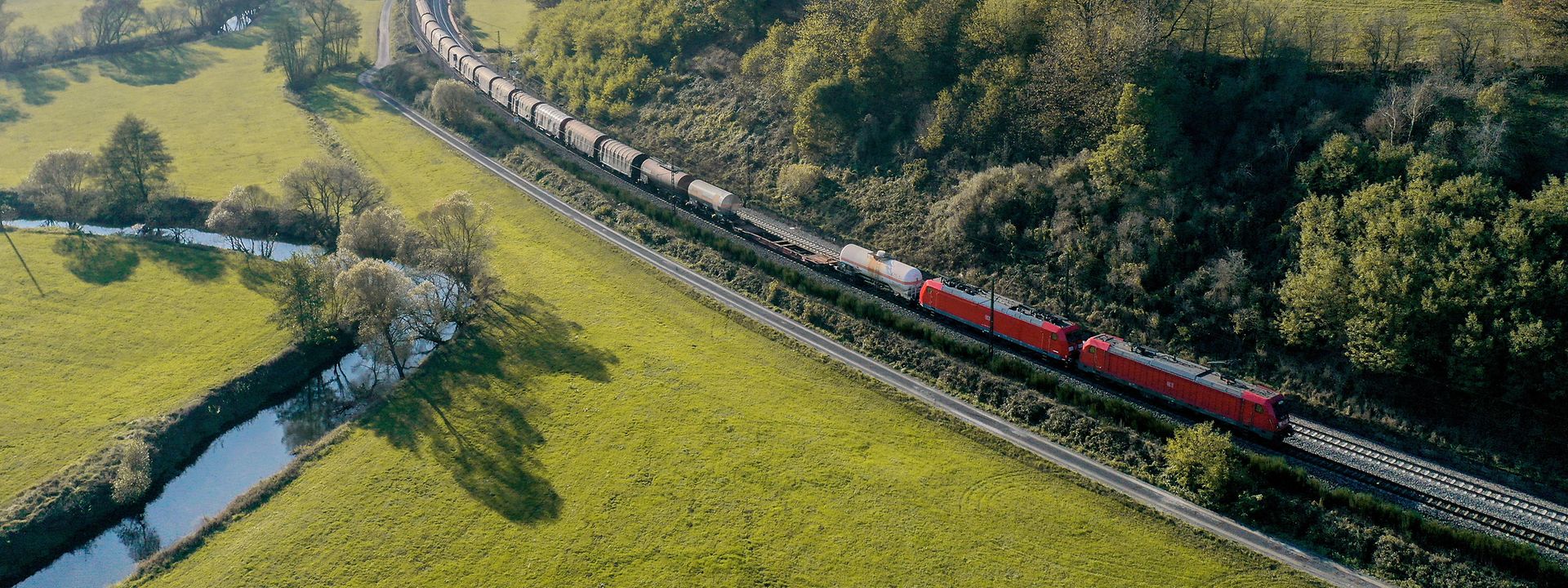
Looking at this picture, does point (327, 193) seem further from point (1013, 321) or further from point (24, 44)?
point (24, 44)

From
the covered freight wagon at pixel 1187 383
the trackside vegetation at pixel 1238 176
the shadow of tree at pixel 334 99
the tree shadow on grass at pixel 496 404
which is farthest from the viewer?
the shadow of tree at pixel 334 99


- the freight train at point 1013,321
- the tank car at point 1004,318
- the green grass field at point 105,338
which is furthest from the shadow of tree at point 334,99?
the tank car at point 1004,318

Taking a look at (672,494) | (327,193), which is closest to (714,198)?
(672,494)

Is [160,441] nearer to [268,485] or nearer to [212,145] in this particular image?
[268,485]

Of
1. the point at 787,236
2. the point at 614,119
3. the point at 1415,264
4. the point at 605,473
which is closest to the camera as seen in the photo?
the point at 1415,264

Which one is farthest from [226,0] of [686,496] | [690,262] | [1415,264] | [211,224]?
[1415,264]

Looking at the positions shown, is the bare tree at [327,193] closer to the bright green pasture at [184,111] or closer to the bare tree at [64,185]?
the bright green pasture at [184,111]

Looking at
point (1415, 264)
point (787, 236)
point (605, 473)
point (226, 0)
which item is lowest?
point (605, 473)
